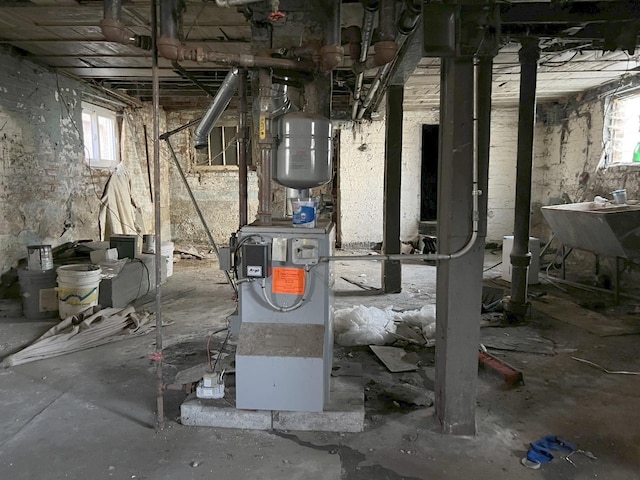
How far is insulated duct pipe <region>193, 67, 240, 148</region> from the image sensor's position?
340 centimetres

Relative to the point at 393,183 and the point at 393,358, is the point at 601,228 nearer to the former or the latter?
the point at 393,183

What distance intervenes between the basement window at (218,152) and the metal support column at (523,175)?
5736 millimetres

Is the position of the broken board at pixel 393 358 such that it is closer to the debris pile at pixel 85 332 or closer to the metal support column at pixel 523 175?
the metal support column at pixel 523 175

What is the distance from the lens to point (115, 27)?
270 centimetres

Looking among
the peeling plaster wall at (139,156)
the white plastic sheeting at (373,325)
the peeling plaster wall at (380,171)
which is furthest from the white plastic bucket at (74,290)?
the peeling plaster wall at (380,171)

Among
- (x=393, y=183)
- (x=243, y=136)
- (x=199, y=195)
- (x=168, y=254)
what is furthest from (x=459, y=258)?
(x=199, y=195)

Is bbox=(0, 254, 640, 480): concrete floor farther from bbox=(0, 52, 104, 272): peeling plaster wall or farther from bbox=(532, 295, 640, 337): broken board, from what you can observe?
bbox=(0, 52, 104, 272): peeling plaster wall

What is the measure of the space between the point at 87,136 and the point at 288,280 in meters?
5.53

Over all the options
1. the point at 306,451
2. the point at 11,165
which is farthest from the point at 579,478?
the point at 11,165

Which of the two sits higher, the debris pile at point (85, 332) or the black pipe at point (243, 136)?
the black pipe at point (243, 136)

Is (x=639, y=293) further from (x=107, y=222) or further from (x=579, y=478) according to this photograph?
(x=107, y=222)

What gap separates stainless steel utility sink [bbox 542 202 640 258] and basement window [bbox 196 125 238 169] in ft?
18.2

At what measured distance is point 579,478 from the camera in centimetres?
228

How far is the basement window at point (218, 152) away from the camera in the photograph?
9.14m
